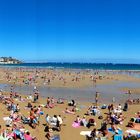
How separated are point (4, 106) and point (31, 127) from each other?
7.27 m

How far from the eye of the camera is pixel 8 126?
63.8 feet

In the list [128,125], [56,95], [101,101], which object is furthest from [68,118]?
[56,95]

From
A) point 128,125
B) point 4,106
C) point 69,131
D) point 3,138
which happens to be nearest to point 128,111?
point 128,125

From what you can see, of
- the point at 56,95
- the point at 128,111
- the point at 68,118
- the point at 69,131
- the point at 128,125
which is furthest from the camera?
the point at 56,95

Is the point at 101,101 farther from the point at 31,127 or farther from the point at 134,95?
the point at 31,127

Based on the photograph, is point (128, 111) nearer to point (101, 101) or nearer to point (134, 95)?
point (101, 101)

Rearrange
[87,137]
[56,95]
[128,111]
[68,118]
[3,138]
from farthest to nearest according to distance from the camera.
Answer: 1. [56,95]
2. [128,111]
3. [68,118]
4. [87,137]
5. [3,138]

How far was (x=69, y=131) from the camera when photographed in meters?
19.0

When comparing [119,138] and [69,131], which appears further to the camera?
[69,131]

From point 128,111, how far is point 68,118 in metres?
5.80

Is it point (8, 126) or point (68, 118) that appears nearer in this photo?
point (8, 126)

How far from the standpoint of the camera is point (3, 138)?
51.8ft

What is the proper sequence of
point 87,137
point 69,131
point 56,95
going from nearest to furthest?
point 87,137
point 69,131
point 56,95

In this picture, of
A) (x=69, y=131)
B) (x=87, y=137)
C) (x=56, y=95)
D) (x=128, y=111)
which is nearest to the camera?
A: (x=87, y=137)
